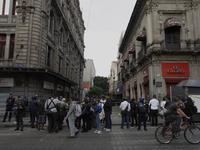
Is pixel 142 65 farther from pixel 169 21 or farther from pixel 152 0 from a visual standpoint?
pixel 152 0

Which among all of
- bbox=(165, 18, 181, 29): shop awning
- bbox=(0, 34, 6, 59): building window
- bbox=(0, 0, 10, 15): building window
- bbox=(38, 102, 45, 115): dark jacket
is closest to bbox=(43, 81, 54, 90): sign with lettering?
bbox=(0, 34, 6, 59): building window

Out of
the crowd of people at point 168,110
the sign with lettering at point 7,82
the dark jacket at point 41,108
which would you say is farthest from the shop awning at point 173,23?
the sign with lettering at point 7,82

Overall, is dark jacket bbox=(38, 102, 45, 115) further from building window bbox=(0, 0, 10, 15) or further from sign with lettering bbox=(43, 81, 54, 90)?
building window bbox=(0, 0, 10, 15)

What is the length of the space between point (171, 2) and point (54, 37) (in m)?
15.0

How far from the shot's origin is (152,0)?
62.7ft

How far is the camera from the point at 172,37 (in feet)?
62.2

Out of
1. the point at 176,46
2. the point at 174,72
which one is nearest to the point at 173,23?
the point at 176,46

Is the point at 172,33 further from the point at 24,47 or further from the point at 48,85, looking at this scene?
the point at 24,47

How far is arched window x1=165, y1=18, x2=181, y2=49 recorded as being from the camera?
1769cm

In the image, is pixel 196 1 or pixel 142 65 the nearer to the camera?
pixel 196 1

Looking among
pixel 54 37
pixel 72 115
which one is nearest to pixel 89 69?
pixel 54 37

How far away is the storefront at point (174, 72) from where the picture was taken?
58.5 feet

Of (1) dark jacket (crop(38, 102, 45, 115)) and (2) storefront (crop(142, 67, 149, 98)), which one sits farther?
(2) storefront (crop(142, 67, 149, 98))

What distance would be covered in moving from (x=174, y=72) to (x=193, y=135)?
13055mm
